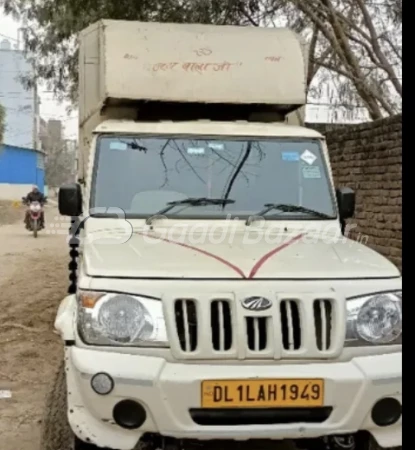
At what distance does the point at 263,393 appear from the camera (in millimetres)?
3193

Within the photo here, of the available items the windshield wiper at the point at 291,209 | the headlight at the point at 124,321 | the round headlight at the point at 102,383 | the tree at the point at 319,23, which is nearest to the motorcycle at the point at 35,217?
the tree at the point at 319,23

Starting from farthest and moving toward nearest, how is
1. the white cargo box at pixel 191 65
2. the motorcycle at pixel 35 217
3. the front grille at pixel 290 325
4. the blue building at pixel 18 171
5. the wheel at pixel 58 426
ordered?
the blue building at pixel 18 171
the motorcycle at pixel 35 217
the white cargo box at pixel 191 65
the wheel at pixel 58 426
the front grille at pixel 290 325

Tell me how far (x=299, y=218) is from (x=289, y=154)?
0.52 m

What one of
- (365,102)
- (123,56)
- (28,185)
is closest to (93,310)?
(123,56)

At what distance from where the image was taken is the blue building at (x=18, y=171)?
1598 inches

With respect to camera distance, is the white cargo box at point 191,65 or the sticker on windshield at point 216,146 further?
the white cargo box at point 191,65

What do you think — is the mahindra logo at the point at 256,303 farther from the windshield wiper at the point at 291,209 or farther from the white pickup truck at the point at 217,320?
the windshield wiper at the point at 291,209

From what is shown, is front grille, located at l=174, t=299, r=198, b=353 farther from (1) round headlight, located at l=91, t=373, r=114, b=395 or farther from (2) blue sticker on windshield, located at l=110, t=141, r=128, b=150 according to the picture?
(2) blue sticker on windshield, located at l=110, t=141, r=128, b=150

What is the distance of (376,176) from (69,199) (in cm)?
517

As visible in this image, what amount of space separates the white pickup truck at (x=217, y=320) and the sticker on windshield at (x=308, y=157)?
26cm

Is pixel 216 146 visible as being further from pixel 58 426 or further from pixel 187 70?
pixel 58 426

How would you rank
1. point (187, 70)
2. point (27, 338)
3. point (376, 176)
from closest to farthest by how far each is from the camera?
point (187, 70)
point (27, 338)
point (376, 176)

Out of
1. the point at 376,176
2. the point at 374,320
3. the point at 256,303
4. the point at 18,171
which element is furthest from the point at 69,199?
the point at 18,171

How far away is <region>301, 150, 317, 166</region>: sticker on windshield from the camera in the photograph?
15.6ft
